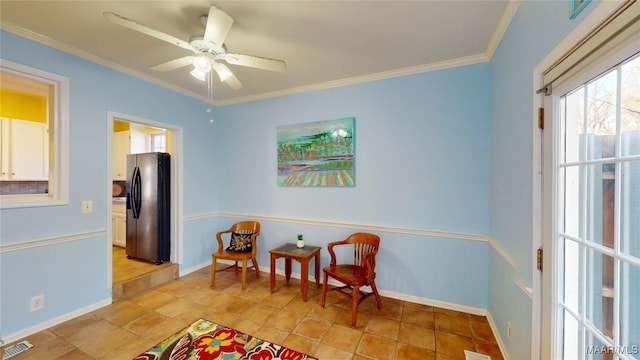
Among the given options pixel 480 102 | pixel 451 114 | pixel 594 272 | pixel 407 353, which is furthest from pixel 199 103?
pixel 594 272

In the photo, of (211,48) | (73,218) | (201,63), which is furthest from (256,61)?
(73,218)

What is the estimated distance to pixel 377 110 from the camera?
2.81 meters

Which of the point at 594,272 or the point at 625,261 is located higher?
the point at 625,261

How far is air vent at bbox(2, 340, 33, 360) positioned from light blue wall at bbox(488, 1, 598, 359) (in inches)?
144

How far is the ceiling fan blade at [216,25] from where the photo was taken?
4.73 feet

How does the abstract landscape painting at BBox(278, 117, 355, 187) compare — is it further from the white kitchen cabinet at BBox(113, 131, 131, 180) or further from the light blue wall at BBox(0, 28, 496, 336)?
the white kitchen cabinet at BBox(113, 131, 131, 180)

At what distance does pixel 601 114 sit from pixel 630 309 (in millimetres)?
729

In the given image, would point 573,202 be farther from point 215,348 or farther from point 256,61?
point 215,348

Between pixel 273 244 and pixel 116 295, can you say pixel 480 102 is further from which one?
pixel 116 295

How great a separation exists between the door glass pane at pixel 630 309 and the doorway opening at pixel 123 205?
12.4 feet

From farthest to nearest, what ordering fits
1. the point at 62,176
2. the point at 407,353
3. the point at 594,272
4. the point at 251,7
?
the point at 62,176 < the point at 407,353 < the point at 251,7 < the point at 594,272

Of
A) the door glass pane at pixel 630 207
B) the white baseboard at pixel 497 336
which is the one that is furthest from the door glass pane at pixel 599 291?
the white baseboard at pixel 497 336

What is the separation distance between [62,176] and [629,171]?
12.5ft

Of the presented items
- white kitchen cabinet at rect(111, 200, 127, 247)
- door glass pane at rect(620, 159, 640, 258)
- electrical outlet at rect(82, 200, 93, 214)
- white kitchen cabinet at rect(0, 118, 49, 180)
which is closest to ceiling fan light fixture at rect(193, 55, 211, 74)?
electrical outlet at rect(82, 200, 93, 214)
